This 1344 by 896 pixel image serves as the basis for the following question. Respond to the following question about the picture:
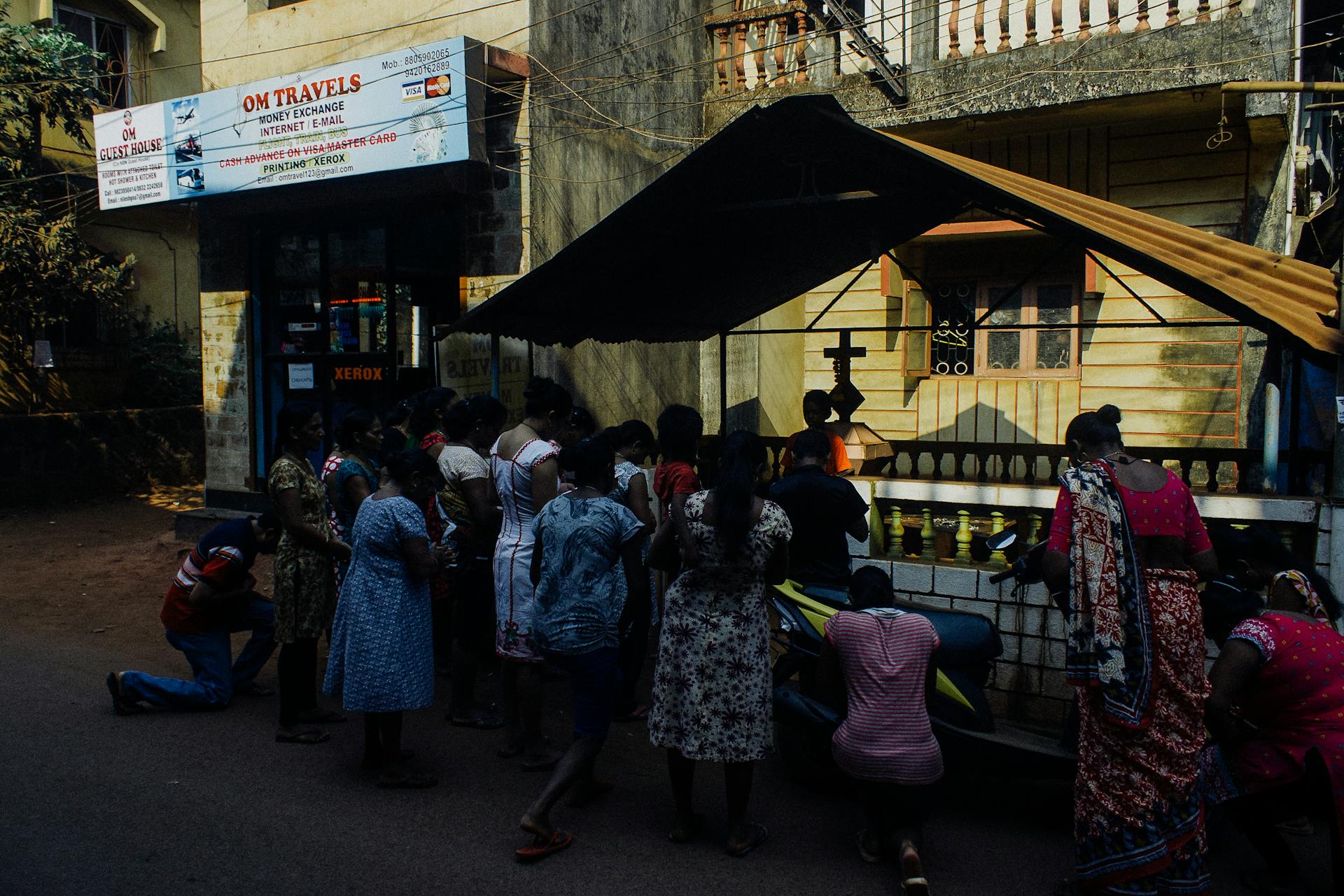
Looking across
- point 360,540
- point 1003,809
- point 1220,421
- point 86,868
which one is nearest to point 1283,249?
point 1220,421

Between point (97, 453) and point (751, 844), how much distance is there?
13.5 metres

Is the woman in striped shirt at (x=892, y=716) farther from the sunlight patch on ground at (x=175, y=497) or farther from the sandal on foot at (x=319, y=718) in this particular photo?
the sunlight patch on ground at (x=175, y=497)

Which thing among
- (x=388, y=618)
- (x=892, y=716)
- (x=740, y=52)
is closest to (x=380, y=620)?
(x=388, y=618)

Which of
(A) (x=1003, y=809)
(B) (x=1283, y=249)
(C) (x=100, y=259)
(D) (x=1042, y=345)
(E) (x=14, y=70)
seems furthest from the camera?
(C) (x=100, y=259)

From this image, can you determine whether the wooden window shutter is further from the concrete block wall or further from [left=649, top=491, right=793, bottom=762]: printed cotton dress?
[left=649, top=491, right=793, bottom=762]: printed cotton dress

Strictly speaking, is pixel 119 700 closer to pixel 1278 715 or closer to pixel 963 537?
pixel 963 537

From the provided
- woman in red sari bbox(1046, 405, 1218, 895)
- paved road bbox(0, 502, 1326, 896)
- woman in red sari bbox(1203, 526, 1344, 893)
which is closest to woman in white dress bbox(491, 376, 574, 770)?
paved road bbox(0, 502, 1326, 896)

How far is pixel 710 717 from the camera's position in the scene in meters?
3.96

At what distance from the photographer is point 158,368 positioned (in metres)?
16.3

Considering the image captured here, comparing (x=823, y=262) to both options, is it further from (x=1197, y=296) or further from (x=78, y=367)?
(x=78, y=367)

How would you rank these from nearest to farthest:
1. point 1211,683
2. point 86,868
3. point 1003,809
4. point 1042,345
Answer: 1. point 1211,683
2. point 86,868
3. point 1003,809
4. point 1042,345

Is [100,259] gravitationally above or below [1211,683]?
above

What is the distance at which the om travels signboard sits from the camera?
8.66 m

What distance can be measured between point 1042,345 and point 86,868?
910cm
